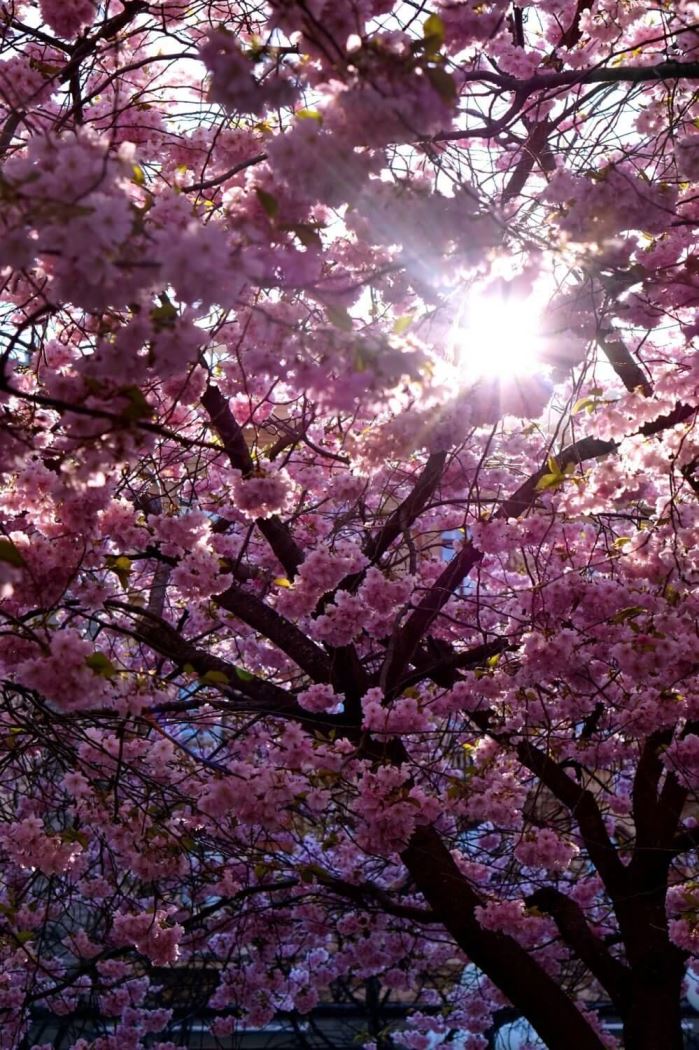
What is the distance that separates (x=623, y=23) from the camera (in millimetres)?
4570

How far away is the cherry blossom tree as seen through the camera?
256 cm

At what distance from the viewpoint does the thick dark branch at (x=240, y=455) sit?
4816 millimetres

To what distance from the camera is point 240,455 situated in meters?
4.95

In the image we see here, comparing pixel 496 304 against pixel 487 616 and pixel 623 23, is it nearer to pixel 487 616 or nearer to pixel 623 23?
pixel 623 23

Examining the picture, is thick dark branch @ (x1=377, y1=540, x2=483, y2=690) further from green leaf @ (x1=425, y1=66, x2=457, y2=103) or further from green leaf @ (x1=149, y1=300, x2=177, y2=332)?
green leaf @ (x1=425, y1=66, x2=457, y2=103)

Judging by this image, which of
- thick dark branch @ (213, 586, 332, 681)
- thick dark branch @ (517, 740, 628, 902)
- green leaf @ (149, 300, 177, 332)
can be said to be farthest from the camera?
thick dark branch @ (517, 740, 628, 902)

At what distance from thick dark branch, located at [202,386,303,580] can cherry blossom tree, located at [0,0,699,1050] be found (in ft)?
0.09

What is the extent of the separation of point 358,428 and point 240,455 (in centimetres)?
95

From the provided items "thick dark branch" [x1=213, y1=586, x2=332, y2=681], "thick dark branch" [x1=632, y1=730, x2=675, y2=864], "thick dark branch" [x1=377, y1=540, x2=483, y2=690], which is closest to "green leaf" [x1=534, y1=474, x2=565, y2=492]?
"thick dark branch" [x1=377, y1=540, x2=483, y2=690]

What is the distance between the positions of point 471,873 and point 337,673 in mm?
1894

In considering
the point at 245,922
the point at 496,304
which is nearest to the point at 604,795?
the point at 245,922

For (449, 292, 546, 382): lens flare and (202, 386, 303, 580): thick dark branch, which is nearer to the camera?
(449, 292, 546, 382): lens flare

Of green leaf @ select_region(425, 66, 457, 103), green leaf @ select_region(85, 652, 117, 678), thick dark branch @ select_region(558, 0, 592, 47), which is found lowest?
green leaf @ select_region(85, 652, 117, 678)

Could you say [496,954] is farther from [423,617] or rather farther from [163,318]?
[163,318]
